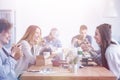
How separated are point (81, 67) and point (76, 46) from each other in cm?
43

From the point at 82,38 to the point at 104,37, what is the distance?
274mm

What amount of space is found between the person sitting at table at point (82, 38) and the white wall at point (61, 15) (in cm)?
5

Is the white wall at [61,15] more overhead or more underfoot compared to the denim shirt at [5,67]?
more overhead

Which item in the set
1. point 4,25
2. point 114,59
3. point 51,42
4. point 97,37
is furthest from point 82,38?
point 4,25

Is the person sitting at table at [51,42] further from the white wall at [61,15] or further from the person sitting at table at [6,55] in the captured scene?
the person sitting at table at [6,55]

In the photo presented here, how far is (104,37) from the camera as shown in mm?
3156

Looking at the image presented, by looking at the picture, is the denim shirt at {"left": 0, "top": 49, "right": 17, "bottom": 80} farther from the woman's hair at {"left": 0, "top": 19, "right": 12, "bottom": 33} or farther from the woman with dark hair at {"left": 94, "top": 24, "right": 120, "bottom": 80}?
the woman with dark hair at {"left": 94, "top": 24, "right": 120, "bottom": 80}

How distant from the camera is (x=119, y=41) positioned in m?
3.27

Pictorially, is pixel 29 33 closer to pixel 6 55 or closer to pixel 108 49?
pixel 6 55

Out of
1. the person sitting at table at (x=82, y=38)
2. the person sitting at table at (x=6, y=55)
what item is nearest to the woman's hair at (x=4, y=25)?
the person sitting at table at (x=6, y=55)

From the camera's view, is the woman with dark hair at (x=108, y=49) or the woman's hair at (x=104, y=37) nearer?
the woman with dark hair at (x=108, y=49)

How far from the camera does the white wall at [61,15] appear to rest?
3236mm

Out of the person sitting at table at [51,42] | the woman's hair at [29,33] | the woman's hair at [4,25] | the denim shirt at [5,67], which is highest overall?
the woman's hair at [4,25]

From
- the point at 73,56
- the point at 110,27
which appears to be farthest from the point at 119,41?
the point at 73,56
